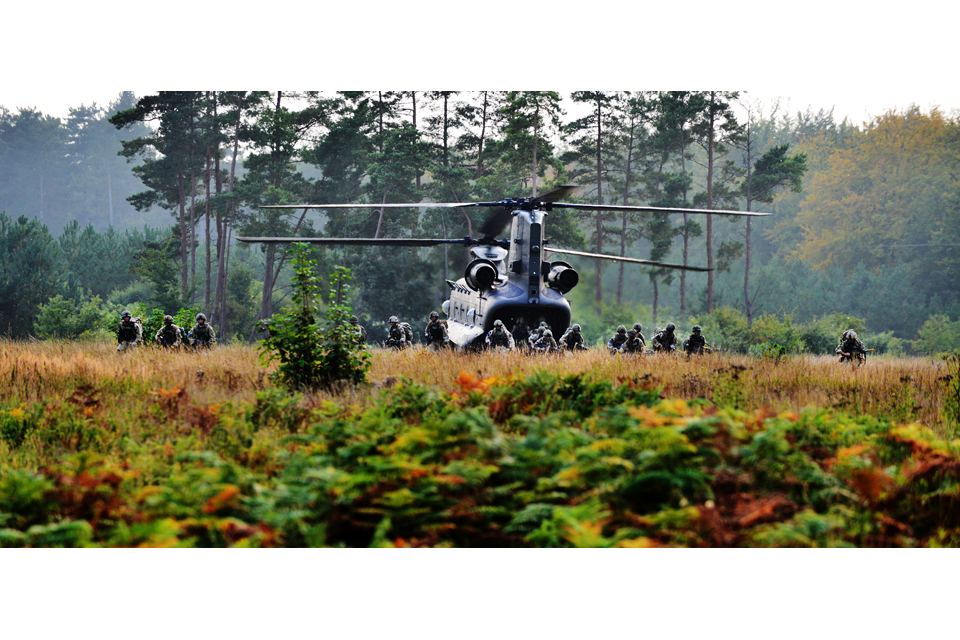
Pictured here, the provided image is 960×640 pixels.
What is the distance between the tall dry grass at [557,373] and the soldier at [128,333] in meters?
1.55

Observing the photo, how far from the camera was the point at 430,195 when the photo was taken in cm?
3188

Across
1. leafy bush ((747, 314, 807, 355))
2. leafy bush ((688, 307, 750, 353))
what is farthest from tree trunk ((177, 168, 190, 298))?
leafy bush ((747, 314, 807, 355))

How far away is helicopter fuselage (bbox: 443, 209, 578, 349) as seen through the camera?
14000 millimetres

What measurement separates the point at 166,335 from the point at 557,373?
361 inches

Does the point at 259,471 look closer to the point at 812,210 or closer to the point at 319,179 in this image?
the point at 319,179

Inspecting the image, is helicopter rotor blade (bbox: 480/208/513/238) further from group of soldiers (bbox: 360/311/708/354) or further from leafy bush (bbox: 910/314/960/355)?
leafy bush (bbox: 910/314/960/355)

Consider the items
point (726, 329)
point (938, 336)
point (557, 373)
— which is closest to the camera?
point (557, 373)

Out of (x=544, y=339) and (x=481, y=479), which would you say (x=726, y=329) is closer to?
(x=544, y=339)

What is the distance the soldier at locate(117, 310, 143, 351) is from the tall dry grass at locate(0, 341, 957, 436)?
5.08ft

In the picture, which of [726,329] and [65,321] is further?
[726,329]

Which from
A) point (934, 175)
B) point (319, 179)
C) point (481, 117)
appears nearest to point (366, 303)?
point (319, 179)

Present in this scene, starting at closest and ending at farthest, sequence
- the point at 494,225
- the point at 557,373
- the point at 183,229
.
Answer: the point at 557,373 < the point at 494,225 < the point at 183,229

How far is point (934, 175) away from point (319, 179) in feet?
105

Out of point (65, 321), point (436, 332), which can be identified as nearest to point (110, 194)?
point (65, 321)
